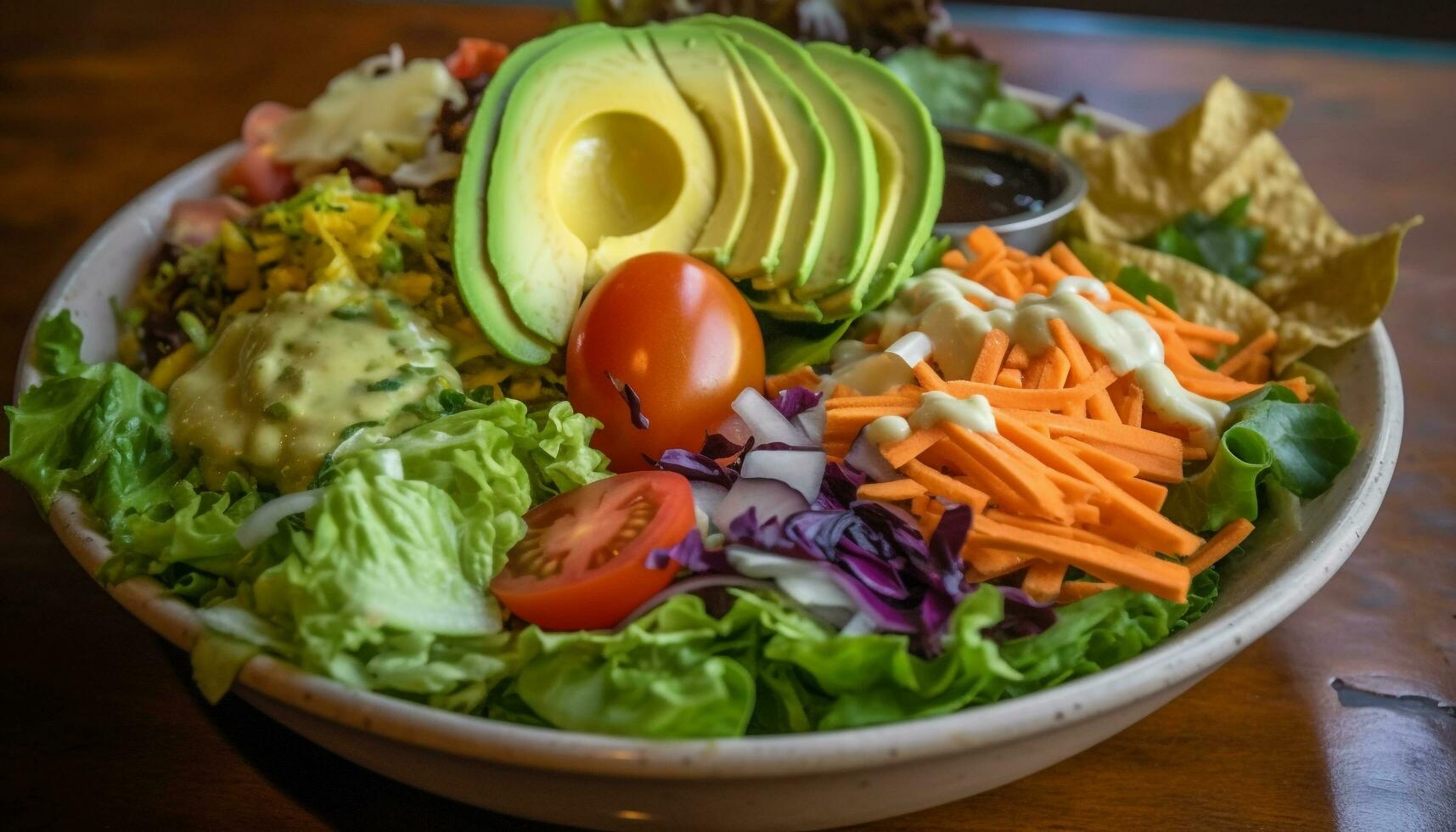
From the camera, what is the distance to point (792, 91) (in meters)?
2.27

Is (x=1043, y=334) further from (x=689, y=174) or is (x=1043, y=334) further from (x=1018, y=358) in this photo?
(x=689, y=174)

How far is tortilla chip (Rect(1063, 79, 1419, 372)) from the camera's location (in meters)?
2.36

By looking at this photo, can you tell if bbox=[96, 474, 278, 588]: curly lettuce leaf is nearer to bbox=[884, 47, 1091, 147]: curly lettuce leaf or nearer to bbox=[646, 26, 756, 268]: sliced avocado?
bbox=[646, 26, 756, 268]: sliced avocado

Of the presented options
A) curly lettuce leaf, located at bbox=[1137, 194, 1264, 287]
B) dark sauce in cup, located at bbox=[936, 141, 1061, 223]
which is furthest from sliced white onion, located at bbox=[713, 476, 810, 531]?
curly lettuce leaf, located at bbox=[1137, 194, 1264, 287]

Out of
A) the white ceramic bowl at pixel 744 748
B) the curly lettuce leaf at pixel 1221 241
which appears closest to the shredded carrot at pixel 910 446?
the white ceramic bowl at pixel 744 748

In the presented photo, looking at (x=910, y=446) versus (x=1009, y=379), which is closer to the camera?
(x=910, y=446)

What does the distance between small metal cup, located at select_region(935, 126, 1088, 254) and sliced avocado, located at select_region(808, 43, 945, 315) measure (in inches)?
10.3

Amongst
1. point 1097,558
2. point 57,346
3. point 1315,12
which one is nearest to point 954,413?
point 1097,558

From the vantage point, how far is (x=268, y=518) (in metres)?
1.56

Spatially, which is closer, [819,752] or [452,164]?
[819,752]

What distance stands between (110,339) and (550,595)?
1.49 metres

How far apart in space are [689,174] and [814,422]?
661mm

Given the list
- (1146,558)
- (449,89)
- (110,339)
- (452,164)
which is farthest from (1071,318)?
(110,339)

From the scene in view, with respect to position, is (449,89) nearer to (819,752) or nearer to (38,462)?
(38,462)
